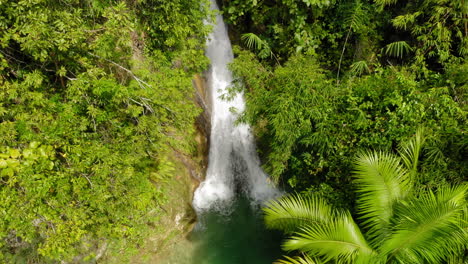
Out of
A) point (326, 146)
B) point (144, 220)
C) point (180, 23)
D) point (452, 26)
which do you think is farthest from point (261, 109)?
point (452, 26)

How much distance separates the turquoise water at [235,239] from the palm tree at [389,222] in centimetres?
256

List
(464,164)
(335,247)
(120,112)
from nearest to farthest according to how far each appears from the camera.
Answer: (335,247) < (464,164) < (120,112)

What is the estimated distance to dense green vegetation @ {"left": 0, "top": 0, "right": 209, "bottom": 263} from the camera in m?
3.20

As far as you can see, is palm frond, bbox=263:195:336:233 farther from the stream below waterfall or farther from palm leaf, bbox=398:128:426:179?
the stream below waterfall

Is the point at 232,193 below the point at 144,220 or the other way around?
below

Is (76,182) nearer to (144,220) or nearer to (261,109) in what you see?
(144,220)

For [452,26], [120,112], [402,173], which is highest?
[452,26]

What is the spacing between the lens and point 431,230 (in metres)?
2.96

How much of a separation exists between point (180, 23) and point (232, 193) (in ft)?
16.1

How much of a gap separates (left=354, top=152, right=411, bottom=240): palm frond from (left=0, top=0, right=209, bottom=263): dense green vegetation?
→ 3.41m

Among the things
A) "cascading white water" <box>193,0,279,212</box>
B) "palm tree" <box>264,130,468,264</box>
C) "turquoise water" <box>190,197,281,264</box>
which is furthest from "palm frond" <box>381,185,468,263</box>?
"cascading white water" <box>193,0,279,212</box>

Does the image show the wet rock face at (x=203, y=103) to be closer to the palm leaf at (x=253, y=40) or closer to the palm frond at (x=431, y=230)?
the palm leaf at (x=253, y=40)

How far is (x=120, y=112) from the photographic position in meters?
4.81

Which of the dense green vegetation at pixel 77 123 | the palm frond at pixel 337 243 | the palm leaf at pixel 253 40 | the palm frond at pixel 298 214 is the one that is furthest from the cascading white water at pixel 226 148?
the palm frond at pixel 337 243
